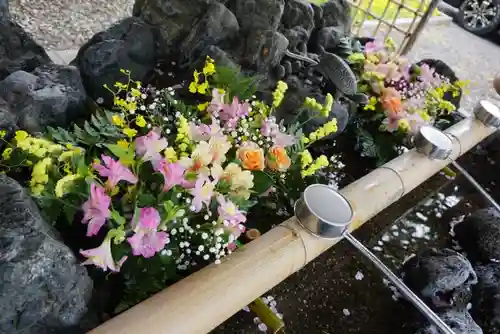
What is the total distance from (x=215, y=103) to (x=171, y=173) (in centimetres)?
55

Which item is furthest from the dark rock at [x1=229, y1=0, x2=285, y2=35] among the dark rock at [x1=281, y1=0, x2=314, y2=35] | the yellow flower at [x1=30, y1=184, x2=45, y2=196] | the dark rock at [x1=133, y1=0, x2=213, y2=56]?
the yellow flower at [x1=30, y1=184, x2=45, y2=196]

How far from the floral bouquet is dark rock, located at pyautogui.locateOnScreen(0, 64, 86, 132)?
0.14 meters

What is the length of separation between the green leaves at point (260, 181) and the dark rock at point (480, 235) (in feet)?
4.19

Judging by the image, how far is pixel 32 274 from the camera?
121cm

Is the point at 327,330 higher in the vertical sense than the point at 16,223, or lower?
lower

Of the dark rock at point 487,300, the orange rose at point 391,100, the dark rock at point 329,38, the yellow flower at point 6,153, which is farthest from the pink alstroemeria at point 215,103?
the dark rock at point 487,300

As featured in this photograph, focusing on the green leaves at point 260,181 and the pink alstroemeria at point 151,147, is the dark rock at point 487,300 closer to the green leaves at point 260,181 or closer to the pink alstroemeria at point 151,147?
the green leaves at point 260,181

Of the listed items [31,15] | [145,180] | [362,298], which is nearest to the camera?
[145,180]

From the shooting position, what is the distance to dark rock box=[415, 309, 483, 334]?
1953mm

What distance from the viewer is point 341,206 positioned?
1.70 metres

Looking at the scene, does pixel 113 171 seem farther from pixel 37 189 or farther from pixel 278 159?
pixel 278 159

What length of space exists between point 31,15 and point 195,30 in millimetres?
2339

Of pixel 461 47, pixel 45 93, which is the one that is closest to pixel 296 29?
pixel 45 93

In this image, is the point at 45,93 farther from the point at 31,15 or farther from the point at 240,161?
the point at 31,15
